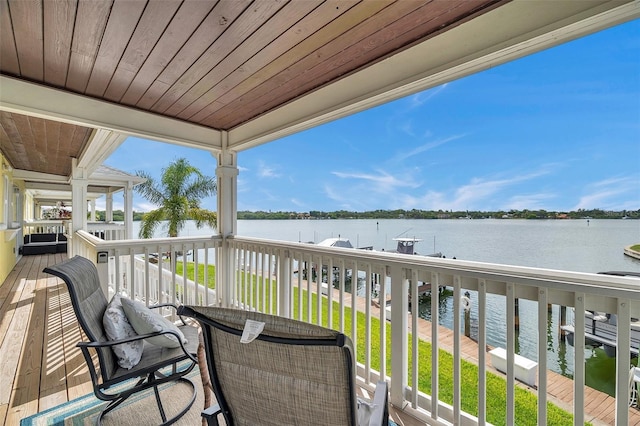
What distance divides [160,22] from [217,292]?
10.2ft

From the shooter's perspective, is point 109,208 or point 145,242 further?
point 109,208

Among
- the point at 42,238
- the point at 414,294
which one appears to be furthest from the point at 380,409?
the point at 42,238

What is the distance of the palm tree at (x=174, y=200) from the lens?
365 inches

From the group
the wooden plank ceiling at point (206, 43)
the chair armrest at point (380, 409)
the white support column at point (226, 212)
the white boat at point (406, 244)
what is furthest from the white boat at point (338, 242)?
the chair armrest at point (380, 409)

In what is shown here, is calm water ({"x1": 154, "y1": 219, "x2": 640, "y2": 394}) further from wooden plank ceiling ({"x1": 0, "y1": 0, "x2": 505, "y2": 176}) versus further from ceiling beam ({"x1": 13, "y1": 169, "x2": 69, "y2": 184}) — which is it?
ceiling beam ({"x1": 13, "y1": 169, "x2": 69, "y2": 184})

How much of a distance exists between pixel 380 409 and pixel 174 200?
9733mm

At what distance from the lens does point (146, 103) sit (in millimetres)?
2926

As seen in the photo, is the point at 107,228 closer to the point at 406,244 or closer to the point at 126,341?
the point at 126,341

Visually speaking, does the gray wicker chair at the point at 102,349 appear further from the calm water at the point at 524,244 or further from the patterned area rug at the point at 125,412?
the calm water at the point at 524,244

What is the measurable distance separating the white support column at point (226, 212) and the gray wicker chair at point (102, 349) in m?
1.76

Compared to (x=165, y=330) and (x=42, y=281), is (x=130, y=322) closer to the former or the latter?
(x=165, y=330)

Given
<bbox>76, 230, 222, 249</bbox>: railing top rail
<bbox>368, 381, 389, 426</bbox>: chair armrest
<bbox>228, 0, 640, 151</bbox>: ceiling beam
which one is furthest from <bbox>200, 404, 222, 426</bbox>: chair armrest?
<bbox>76, 230, 222, 249</bbox>: railing top rail

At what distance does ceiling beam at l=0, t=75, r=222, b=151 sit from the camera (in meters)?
2.37

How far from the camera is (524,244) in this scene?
78.2 inches
